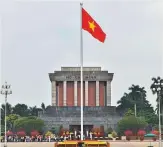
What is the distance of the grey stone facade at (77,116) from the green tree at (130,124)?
3.46m

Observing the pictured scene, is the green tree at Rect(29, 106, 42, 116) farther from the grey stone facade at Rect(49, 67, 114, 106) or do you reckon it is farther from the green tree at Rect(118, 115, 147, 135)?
the green tree at Rect(118, 115, 147, 135)

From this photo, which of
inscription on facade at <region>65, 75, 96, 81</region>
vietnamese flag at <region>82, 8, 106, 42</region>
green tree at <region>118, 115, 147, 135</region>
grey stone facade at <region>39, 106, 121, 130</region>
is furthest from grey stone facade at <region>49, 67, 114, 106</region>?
vietnamese flag at <region>82, 8, 106, 42</region>

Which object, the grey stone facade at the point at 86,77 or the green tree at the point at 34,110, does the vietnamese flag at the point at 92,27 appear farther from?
the green tree at the point at 34,110

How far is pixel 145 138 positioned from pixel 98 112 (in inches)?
381

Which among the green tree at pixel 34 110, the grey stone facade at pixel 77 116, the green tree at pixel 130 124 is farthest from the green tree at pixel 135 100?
the green tree at pixel 130 124

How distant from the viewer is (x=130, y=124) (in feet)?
174

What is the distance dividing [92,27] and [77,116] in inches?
1659

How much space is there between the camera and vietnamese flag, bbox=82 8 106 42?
17.6 m

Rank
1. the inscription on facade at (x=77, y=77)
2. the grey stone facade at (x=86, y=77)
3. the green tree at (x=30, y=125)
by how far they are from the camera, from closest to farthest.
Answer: the green tree at (x=30, y=125)
the inscription on facade at (x=77, y=77)
the grey stone facade at (x=86, y=77)

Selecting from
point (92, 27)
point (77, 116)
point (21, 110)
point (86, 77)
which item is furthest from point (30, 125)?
point (92, 27)

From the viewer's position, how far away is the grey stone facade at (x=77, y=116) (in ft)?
190

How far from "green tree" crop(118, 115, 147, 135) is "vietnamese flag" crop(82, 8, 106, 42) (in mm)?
35980

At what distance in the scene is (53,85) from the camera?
217 feet

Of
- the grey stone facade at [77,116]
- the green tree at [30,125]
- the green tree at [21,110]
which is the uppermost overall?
the green tree at [21,110]
